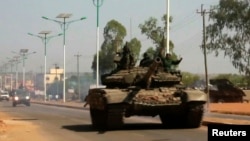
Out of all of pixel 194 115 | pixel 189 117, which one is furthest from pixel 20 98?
pixel 194 115

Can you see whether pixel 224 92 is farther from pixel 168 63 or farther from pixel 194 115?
pixel 194 115

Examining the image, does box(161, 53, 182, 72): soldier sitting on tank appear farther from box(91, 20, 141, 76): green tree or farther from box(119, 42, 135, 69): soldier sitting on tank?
box(91, 20, 141, 76): green tree

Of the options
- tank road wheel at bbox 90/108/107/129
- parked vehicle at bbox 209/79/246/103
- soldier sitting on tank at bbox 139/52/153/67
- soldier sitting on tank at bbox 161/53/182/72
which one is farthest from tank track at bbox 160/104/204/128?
parked vehicle at bbox 209/79/246/103

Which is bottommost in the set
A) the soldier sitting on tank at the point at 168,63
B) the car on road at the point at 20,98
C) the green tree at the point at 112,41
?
the car on road at the point at 20,98

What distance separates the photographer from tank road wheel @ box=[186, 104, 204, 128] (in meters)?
19.9

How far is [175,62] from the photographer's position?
22094 millimetres

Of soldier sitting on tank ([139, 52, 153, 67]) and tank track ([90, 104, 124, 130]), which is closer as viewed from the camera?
tank track ([90, 104, 124, 130])

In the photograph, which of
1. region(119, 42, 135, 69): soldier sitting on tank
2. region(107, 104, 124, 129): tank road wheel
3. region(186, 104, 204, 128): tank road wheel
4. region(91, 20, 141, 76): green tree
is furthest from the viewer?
region(91, 20, 141, 76): green tree

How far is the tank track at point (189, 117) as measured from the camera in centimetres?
1992

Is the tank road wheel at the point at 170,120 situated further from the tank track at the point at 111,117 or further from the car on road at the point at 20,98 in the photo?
the car on road at the point at 20,98

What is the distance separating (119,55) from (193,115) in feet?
13.6

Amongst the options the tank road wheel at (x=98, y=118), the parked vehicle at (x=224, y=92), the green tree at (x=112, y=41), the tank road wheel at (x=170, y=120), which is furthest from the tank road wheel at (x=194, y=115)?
the parked vehicle at (x=224, y=92)

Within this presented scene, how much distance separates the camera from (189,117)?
20.3 meters

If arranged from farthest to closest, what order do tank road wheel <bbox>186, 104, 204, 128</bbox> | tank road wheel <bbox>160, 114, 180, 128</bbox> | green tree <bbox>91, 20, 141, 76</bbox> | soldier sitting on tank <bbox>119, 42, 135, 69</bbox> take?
green tree <bbox>91, 20, 141, 76</bbox> → soldier sitting on tank <bbox>119, 42, 135, 69</bbox> → tank road wheel <bbox>160, 114, 180, 128</bbox> → tank road wheel <bbox>186, 104, 204, 128</bbox>
